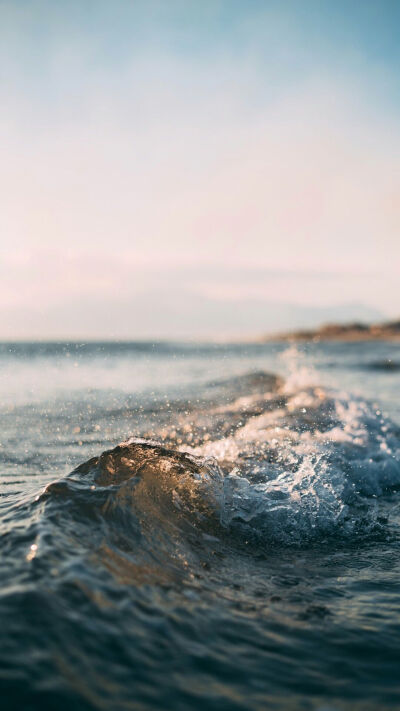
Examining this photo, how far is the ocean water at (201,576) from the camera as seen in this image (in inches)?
98.4

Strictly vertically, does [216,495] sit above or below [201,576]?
above

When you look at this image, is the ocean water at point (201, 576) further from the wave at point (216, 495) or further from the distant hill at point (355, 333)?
the distant hill at point (355, 333)

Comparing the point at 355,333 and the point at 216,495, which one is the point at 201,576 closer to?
the point at 216,495

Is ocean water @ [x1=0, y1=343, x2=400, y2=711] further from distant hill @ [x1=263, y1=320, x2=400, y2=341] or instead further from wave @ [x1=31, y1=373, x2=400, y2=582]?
distant hill @ [x1=263, y1=320, x2=400, y2=341]

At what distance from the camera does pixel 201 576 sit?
12.5ft

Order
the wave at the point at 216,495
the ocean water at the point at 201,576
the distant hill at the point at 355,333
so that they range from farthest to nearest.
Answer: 1. the distant hill at the point at 355,333
2. the wave at the point at 216,495
3. the ocean water at the point at 201,576

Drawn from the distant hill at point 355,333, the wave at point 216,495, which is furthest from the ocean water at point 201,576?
the distant hill at point 355,333

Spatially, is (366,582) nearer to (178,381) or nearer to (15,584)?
(15,584)

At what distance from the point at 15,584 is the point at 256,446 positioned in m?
5.05

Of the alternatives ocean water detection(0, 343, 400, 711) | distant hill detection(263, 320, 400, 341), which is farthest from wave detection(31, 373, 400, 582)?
distant hill detection(263, 320, 400, 341)

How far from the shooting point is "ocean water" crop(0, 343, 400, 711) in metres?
2.50

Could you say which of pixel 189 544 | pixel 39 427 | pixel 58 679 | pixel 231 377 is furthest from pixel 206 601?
pixel 231 377

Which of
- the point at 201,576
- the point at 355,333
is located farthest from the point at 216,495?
the point at 355,333

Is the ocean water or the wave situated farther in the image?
the wave
